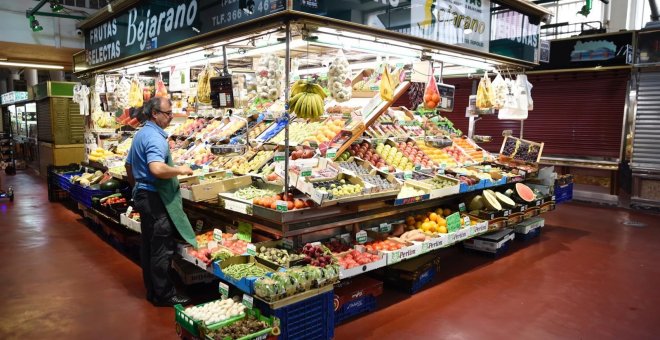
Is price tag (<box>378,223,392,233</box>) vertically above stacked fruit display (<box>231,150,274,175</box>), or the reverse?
stacked fruit display (<box>231,150,274,175</box>)

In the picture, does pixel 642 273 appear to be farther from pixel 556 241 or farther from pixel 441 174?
pixel 441 174

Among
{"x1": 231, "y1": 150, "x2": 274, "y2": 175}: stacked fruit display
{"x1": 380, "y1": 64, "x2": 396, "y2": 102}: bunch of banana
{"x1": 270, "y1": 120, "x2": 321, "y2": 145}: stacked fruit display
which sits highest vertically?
{"x1": 380, "y1": 64, "x2": 396, "y2": 102}: bunch of banana

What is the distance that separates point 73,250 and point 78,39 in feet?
28.4

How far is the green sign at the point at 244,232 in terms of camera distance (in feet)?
14.8

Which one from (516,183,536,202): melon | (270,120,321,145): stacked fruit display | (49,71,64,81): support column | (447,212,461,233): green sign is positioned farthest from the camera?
(49,71,64,81): support column

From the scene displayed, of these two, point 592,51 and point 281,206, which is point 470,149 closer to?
point 281,206

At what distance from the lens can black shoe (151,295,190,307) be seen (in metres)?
4.47

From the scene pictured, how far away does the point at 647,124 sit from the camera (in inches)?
375

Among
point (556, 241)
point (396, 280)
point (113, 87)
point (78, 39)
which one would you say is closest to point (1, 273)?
point (113, 87)

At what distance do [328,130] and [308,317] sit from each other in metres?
2.55

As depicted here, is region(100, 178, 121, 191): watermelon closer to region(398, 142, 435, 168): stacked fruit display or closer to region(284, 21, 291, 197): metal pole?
region(284, 21, 291, 197): metal pole

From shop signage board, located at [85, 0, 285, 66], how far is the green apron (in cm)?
149

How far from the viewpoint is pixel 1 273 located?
5504 millimetres

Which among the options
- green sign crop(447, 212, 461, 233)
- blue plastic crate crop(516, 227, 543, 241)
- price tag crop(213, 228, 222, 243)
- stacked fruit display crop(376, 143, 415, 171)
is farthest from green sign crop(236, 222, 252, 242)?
blue plastic crate crop(516, 227, 543, 241)
